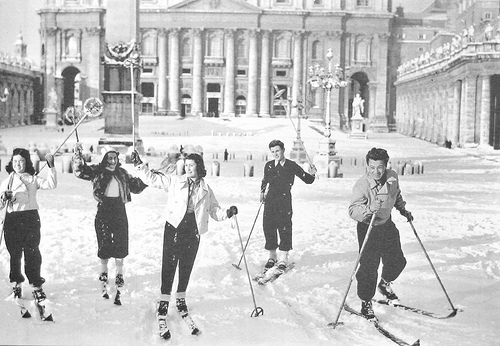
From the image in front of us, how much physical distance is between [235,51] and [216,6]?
5600mm

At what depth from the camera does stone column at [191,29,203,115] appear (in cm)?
7612

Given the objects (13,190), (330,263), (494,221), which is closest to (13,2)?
(13,190)

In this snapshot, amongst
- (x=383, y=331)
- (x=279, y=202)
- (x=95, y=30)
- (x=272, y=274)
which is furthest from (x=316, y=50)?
(x=383, y=331)

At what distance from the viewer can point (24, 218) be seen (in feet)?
23.9

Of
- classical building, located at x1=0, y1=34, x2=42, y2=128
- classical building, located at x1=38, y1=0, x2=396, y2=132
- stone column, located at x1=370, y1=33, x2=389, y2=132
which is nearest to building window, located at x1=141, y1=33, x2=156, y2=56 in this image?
classical building, located at x1=38, y1=0, x2=396, y2=132

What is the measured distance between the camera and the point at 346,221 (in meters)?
12.9

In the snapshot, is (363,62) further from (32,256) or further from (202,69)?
(32,256)

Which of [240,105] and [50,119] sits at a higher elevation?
[240,105]

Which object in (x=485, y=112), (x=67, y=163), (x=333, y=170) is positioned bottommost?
(x=333, y=170)

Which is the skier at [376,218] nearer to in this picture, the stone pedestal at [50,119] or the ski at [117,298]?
the ski at [117,298]

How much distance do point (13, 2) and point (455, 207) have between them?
10.2 meters

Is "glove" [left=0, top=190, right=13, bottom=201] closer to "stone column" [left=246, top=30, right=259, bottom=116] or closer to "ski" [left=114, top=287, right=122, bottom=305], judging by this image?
"ski" [left=114, top=287, right=122, bottom=305]

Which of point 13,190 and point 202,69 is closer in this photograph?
point 13,190

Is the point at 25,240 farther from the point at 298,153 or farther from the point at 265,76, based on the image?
the point at 265,76
